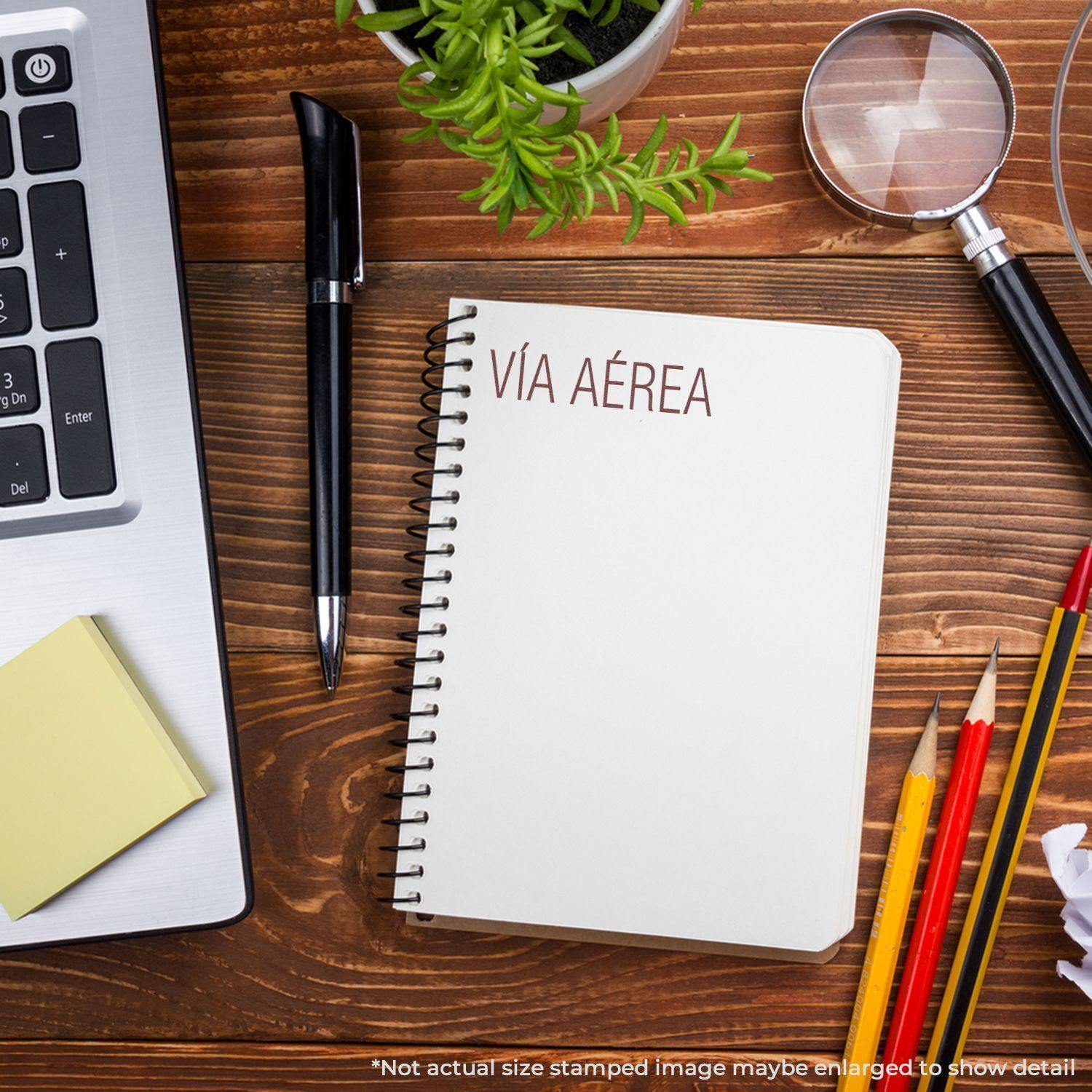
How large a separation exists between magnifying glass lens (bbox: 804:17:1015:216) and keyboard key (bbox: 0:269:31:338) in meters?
0.40

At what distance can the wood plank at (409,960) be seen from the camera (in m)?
0.51

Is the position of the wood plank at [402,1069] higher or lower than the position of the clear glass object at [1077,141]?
lower

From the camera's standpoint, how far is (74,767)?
0.46 m

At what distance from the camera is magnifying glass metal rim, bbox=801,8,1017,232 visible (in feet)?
1.62

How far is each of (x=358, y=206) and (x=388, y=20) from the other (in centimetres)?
17

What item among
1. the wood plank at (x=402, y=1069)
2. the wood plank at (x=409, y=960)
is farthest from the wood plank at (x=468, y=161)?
the wood plank at (x=402, y=1069)

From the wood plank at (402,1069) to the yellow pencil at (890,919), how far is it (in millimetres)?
22

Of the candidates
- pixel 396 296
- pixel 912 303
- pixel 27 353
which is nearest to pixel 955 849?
pixel 912 303

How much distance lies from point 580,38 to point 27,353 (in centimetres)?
29

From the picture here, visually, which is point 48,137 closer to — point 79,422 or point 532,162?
point 79,422

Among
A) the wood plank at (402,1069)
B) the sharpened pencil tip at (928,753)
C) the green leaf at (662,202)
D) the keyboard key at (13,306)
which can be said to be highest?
the green leaf at (662,202)

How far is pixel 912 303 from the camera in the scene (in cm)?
52

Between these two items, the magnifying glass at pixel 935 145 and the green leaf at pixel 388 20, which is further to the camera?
the magnifying glass at pixel 935 145

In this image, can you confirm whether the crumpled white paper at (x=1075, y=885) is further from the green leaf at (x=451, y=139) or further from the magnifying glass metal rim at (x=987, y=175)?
the green leaf at (x=451, y=139)
